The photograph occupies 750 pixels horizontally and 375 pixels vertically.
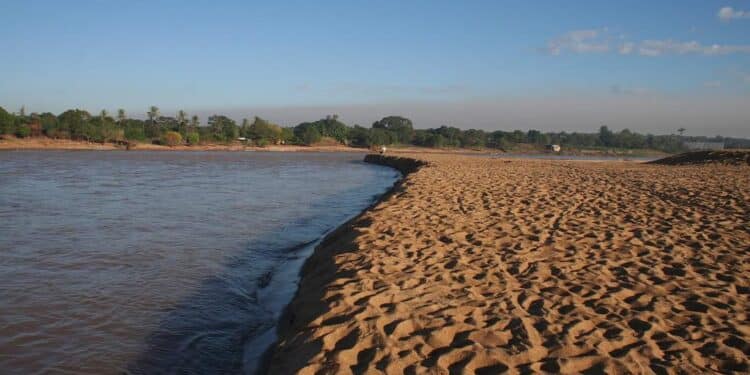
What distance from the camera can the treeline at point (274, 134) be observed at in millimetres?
81125

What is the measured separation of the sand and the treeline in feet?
278

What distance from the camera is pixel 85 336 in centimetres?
472

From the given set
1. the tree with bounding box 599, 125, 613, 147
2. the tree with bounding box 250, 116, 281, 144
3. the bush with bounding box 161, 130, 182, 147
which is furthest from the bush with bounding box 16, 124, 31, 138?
the tree with bounding box 599, 125, 613, 147

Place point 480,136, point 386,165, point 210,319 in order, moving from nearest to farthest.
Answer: point 210,319 < point 386,165 < point 480,136

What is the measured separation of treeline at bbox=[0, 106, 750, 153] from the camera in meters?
81.1

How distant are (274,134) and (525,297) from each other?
112m

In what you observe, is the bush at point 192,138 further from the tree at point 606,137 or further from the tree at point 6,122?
the tree at point 606,137

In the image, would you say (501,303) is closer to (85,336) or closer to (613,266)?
(613,266)

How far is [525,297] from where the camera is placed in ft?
15.4

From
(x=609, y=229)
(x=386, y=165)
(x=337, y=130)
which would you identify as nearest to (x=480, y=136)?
(x=337, y=130)

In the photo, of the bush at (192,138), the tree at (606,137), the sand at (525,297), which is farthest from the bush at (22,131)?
the tree at (606,137)

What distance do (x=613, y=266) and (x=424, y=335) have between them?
318cm

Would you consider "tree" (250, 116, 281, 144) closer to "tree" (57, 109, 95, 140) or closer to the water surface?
"tree" (57, 109, 95, 140)

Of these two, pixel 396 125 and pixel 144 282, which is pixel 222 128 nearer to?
pixel 396 125
